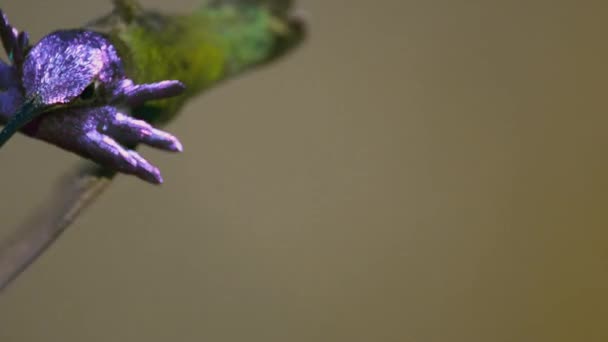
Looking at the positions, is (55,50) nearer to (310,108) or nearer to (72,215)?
(72,215)

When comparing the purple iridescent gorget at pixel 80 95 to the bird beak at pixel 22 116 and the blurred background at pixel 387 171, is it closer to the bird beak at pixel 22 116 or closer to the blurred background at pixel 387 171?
the bird beak at pixel 22 116

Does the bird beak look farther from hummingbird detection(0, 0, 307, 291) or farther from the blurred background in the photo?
the blurred background

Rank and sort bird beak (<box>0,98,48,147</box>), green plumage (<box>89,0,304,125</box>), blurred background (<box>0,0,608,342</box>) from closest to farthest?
1. bird beak (<box>0,98,48,147</box>)
2. green plumage (<box>89,0,304,125</box>)
3. blurred background (<box>0,0,608,342</box>)

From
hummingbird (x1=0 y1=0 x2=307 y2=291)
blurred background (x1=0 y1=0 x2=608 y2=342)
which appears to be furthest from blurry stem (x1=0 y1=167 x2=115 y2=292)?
blurred background (x1=0 y1=0 x2=608 y2=342)

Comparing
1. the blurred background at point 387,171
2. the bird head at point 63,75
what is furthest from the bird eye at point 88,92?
the blurred background at point 387,171

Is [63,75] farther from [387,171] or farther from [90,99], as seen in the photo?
[387,171]

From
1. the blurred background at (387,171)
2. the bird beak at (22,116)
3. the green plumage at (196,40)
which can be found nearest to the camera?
the bird beak at (22,116)

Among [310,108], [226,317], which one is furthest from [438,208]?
[226,317]

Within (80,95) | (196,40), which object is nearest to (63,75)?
(80,95)
